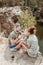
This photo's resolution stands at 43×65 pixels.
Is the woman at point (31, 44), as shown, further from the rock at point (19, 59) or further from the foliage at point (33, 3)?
the foliage at point (33, 3)

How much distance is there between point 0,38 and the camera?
782 cm

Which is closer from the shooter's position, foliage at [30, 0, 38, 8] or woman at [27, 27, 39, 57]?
woman at [27, 27, 39, 57]

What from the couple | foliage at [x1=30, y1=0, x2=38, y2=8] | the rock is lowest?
foliage at [x1=30, y1=0, x2=38, y2=8]

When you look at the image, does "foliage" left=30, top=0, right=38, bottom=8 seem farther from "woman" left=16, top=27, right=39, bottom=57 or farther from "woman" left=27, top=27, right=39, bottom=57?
"woman" left=27, top=27, right=39, bottom=57

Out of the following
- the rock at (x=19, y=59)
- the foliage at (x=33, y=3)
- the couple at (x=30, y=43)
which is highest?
the couple at (x=30, y=43)

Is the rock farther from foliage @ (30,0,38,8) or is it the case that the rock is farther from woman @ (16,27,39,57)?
foliage @ (30,0,38,8)

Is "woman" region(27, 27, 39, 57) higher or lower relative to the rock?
higher

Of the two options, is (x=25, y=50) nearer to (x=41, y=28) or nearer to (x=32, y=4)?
(x=41, y=28)

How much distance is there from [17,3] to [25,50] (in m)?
16.9

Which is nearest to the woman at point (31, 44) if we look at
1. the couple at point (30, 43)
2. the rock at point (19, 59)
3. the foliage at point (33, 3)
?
the couple at point (30, 43)

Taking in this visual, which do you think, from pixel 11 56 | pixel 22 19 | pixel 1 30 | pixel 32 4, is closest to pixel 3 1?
pixel 32 4

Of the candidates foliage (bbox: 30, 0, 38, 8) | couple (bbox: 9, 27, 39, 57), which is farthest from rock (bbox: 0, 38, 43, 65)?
foliage (bbox: 30, 0, 38, 8)

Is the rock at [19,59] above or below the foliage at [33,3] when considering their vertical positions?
above

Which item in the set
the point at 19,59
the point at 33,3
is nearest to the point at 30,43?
the point at 19,59
